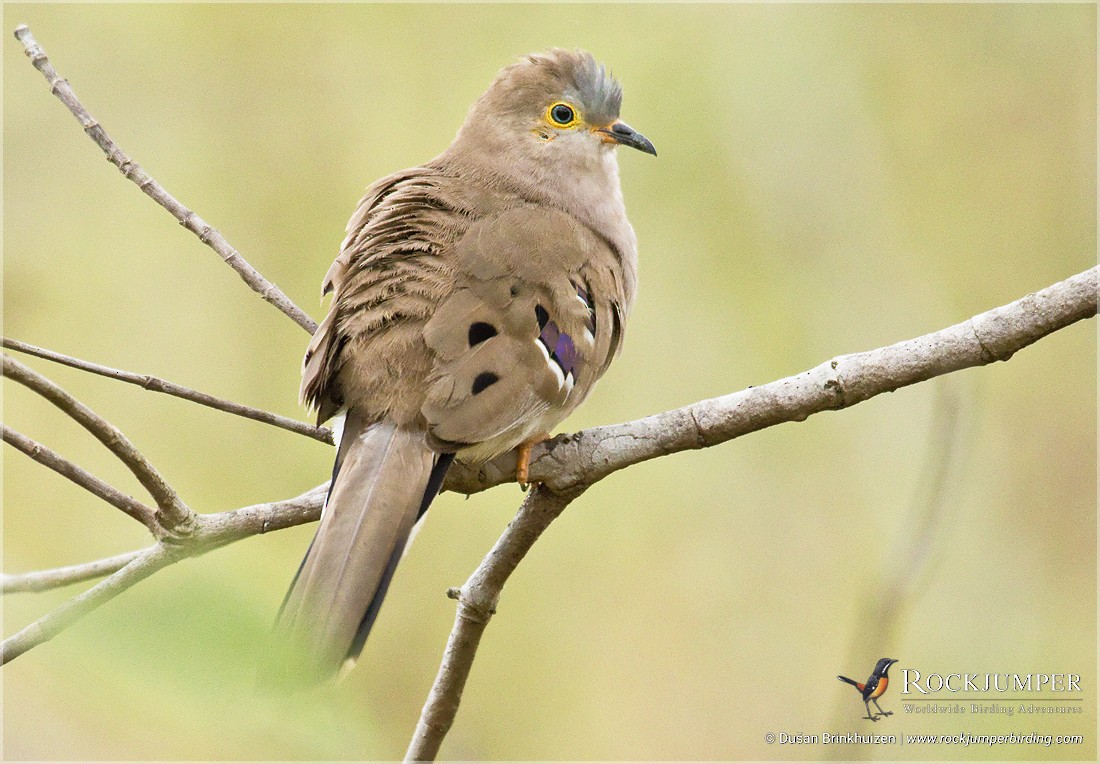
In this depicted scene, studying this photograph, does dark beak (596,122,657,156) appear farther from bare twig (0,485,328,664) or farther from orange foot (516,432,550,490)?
bare twig (0,485,328,664)

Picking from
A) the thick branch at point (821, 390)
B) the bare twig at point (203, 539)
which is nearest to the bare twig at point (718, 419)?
the thick branch at point (821, 390)

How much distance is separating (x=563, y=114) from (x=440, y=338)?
4.98ft

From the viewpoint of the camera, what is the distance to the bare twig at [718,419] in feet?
7.24

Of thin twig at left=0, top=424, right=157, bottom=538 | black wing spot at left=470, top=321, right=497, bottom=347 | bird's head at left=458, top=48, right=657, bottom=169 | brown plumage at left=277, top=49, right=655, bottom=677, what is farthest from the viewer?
bird's head at left=458, top=48, right=657, bottom=169

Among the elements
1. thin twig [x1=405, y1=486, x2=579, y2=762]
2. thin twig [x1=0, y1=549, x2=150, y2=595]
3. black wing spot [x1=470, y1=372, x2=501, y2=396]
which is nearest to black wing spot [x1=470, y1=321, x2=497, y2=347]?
black wing spot [x1=470, y1=372, x2=501, y2=396]

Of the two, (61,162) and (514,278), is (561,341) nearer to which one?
(514,278)

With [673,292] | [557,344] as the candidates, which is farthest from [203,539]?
[673,292]

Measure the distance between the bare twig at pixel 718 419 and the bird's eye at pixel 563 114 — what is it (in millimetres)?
1672

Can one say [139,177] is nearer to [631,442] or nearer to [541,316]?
[541,316]

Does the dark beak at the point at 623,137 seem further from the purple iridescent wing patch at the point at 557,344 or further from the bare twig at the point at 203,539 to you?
the bare twig at the point at 203,539

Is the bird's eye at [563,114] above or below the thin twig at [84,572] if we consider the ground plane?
above

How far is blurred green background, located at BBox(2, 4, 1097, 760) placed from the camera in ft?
17.4

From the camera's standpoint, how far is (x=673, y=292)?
20.1 feet

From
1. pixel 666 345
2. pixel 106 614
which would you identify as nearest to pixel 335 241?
→ pixel 666 345
